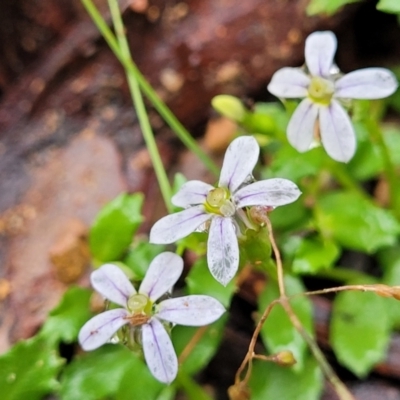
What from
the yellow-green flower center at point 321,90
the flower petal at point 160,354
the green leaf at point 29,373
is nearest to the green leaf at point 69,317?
the green leaf at point 29,373

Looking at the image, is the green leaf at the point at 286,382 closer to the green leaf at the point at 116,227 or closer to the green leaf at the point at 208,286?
the green leaf at the point at 208,286

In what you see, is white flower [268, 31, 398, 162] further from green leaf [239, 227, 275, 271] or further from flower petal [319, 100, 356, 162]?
green leaf [239, 227, 275, 271]

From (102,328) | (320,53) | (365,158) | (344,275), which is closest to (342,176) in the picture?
(365,158)

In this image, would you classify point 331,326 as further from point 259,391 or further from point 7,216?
point 7,216

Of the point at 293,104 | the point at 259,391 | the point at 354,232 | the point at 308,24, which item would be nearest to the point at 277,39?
the point at 308,24

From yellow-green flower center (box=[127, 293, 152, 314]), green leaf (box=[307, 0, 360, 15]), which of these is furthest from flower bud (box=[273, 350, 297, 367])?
green leaf (box=[307, 0, 360, 15])
